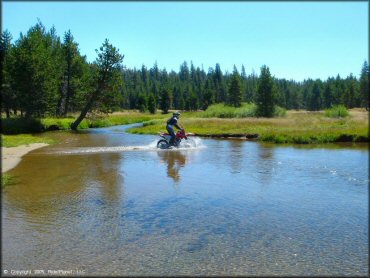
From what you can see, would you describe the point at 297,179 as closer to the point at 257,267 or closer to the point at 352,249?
the point at 352,249

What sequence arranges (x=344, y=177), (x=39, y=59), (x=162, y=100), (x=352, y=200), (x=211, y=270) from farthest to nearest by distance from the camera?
(x=162, y=100), (x=39, y=59), (x=344, y=177), (x=352, y=200), (x=211, y=270)

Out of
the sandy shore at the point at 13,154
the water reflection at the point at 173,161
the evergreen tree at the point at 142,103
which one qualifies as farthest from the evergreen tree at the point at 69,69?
the evergreen tree at the point at 142,103

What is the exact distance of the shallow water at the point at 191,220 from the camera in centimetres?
799

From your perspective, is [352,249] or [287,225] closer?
[352,249]

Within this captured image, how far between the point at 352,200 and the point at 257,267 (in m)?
6.57

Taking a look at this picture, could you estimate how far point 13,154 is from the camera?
2745 cm

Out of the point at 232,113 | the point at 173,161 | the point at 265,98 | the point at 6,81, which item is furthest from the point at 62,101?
the point at 173,161

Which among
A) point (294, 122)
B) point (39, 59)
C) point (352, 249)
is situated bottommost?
point (352, 249)

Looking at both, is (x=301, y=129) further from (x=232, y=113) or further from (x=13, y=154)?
(x=232, y=113)

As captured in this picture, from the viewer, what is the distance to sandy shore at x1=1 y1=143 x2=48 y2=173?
21.8 m

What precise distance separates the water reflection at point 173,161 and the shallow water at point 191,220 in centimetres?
29

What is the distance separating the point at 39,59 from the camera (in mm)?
52344

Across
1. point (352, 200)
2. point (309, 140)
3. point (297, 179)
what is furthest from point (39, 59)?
point (352, 200)

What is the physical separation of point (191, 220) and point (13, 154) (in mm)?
20763
